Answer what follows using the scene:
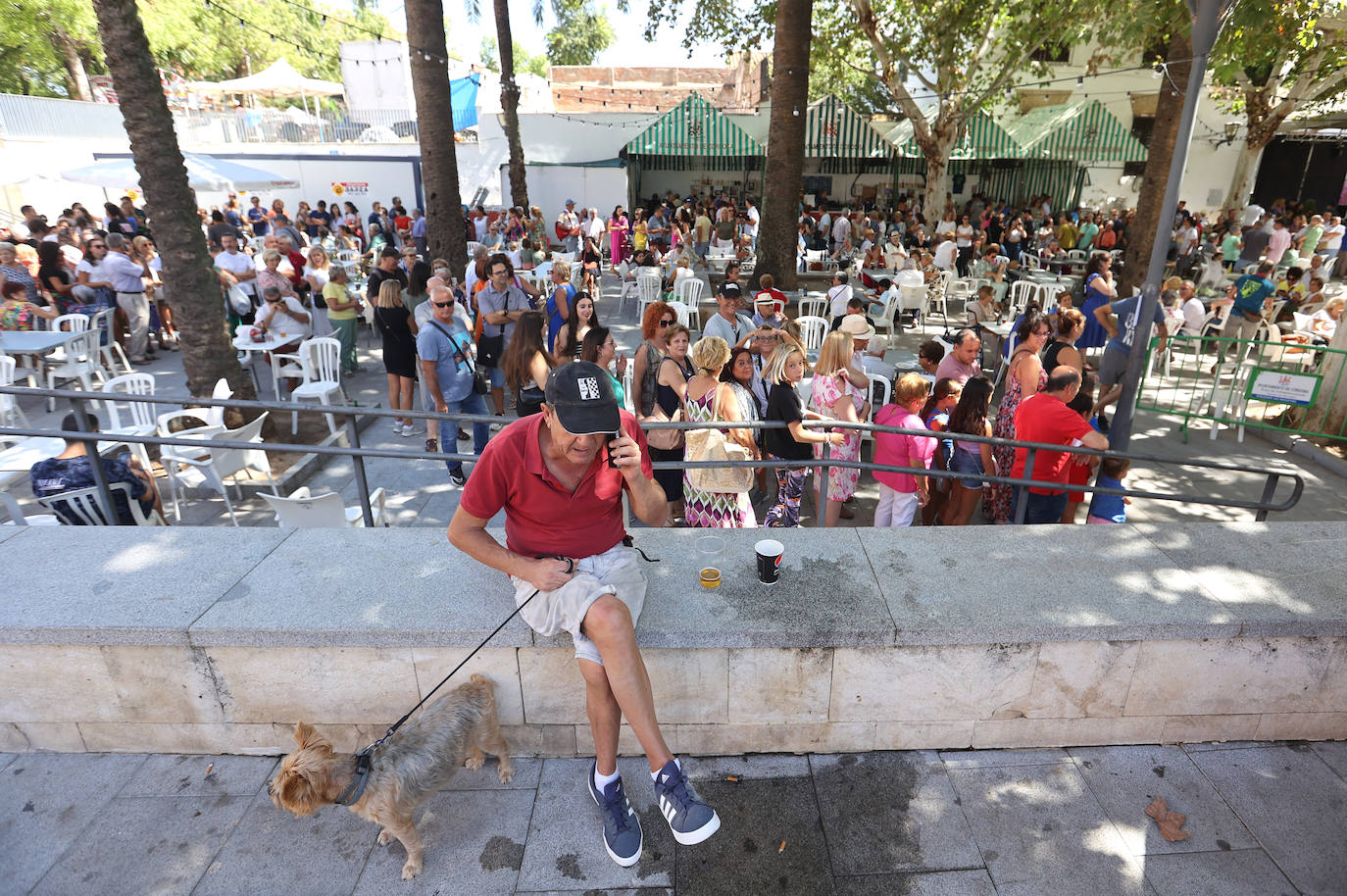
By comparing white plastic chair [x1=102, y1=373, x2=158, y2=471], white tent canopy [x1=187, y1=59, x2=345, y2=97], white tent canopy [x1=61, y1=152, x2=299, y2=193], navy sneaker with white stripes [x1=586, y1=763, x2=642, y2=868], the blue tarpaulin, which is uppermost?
white tent canopy [x1=187, y1=59, x2=345, y2=97]

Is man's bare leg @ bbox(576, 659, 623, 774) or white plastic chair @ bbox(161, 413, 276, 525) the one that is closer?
man's bare leg @ bbox(576, 659, 623, 774)

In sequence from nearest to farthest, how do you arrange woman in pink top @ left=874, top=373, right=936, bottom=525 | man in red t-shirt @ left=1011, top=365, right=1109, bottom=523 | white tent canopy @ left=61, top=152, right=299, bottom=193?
1. man in red t-shirt @ left=1011, top=365, right=1109, bottom=523
2. woman in pink top @ left=874, top=373, right=936, bottom=525
3. white tent canopy @ left=61, top=152, right=299, bottom=193

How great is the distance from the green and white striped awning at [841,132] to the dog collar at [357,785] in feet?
73.8

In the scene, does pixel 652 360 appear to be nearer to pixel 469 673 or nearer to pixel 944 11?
pixel 469 673

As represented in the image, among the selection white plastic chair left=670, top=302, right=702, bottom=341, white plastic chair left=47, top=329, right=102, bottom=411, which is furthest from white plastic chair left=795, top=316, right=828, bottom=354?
white plastic chair left=47, top=329, right=102, bottom=411

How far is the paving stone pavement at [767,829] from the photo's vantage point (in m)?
2.60

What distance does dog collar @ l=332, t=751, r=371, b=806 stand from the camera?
98.5 inches

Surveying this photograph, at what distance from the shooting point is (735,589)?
3.13 meters

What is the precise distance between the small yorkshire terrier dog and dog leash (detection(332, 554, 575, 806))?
0.02 metres

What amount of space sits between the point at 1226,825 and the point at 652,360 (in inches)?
160

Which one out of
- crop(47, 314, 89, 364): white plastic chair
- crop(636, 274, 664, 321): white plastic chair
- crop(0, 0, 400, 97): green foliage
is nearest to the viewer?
crop(47, 314, 89, 364): white plastic chair

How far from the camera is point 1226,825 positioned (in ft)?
9.30

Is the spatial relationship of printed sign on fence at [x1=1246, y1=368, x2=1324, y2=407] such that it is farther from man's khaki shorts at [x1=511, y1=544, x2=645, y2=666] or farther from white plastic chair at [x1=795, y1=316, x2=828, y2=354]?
man's khaki shorts at [x1=511, y1=544, x2=645, y2=666]

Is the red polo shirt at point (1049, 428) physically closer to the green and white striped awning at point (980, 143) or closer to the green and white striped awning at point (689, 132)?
the green and white striped awning at point (689, 132)
